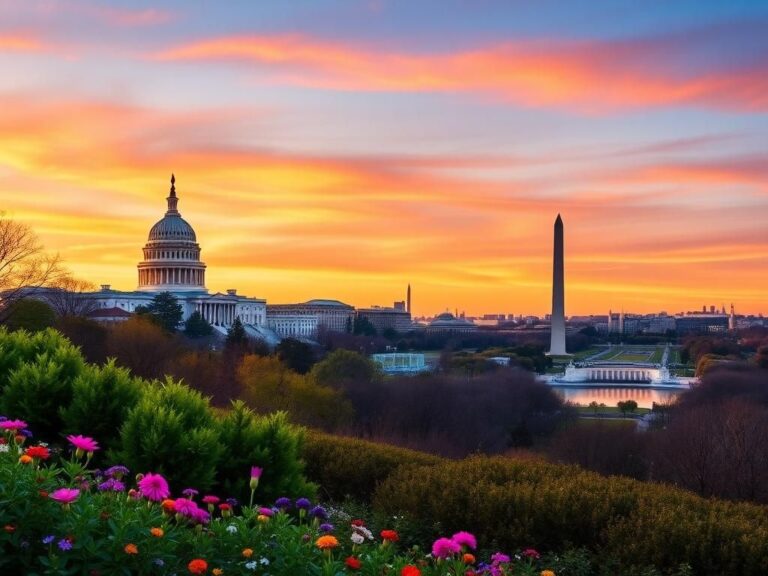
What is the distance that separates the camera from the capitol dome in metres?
132

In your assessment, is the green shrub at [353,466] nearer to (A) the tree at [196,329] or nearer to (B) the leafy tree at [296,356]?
(B) the leafy tree at [296,356]

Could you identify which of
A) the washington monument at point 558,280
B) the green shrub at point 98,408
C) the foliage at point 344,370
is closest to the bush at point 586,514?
the green shrub at point 98,408

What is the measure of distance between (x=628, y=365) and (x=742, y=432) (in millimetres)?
78655

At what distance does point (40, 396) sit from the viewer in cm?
1039

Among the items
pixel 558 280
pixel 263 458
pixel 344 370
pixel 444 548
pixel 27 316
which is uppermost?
pixel 558 280

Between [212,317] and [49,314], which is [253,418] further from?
[212,317]

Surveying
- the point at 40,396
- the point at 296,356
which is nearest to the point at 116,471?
the point at 40,396

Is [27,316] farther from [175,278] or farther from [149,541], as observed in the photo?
[175,278]

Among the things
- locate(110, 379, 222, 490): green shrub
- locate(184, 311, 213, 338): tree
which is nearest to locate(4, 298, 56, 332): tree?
locate(110, 379, 222, 490): green shrub

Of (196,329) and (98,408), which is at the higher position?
(98,408)

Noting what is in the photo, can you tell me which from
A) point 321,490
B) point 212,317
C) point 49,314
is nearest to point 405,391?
point 49,314

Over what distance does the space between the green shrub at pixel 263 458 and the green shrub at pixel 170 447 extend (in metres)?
0.31

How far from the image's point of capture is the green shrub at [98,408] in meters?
9.86

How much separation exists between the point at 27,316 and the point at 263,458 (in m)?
A: 38.9
